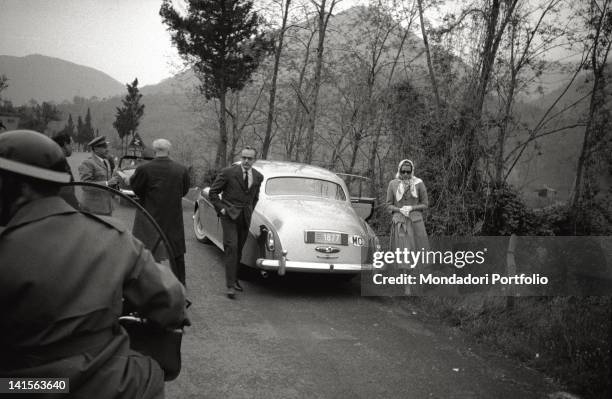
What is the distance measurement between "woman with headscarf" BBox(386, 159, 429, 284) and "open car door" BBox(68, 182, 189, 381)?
5811mm

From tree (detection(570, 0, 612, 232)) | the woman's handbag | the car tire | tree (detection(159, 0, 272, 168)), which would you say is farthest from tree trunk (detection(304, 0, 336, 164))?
the woman's handbag

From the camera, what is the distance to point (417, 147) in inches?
423

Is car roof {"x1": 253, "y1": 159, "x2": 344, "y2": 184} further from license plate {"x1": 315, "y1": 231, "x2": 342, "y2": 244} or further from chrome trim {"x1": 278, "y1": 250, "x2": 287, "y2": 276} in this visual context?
chrome trim {"x1": 278, "y1": 250, "x2": 287, "y2": 276}

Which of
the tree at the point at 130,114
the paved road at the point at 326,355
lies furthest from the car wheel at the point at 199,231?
the tree at the point at 130,114

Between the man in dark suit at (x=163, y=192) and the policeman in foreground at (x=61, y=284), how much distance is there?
4.28 metres

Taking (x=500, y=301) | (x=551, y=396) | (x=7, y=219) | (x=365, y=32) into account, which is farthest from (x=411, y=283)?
(x=365, y=32)

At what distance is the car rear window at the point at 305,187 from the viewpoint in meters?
8.44

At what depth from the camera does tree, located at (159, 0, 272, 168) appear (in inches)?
974

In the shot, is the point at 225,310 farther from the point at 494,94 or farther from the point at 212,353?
the point at 494,94

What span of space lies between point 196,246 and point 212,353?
17.6ft

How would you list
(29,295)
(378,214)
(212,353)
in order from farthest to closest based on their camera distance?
(378,214) < (212,353) < (29,295)

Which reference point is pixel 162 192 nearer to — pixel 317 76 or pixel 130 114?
pixel 317 76

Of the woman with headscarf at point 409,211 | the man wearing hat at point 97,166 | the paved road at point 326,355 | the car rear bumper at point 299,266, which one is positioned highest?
the man wearing hat at point 97,166

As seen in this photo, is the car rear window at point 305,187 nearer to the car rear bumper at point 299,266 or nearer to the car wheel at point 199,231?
the car rear bumper at point 299,266
